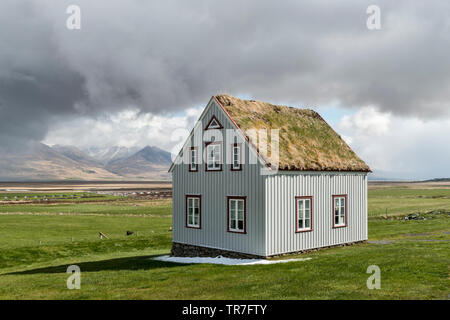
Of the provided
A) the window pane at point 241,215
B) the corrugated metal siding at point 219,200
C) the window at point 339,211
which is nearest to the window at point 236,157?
the corrugated metal siding at point 219,200

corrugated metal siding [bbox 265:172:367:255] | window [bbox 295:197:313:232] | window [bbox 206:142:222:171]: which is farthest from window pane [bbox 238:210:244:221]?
window [bbox 295:197:313:232]

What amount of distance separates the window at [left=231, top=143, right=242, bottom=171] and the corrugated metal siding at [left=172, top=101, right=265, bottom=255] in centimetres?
32

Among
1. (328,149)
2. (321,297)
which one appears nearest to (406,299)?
(321,297)

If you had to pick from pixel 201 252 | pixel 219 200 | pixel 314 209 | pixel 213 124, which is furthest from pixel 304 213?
pixel 213 124

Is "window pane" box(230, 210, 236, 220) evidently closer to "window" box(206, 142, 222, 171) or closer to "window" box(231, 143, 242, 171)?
"window" box(231, 143, 242, 171)

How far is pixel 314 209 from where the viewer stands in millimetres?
26688

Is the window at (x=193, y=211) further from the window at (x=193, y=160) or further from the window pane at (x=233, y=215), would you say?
the window pane at (x=233, y=215)

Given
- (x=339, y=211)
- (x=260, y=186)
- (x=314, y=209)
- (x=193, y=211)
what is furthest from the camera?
(x=193, y=211)

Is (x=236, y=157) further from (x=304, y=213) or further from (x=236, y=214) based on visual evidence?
(x=304, y=213)

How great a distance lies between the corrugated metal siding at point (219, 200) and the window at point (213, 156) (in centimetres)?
39

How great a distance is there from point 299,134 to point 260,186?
7843mm

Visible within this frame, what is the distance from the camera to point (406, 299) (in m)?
13.4
